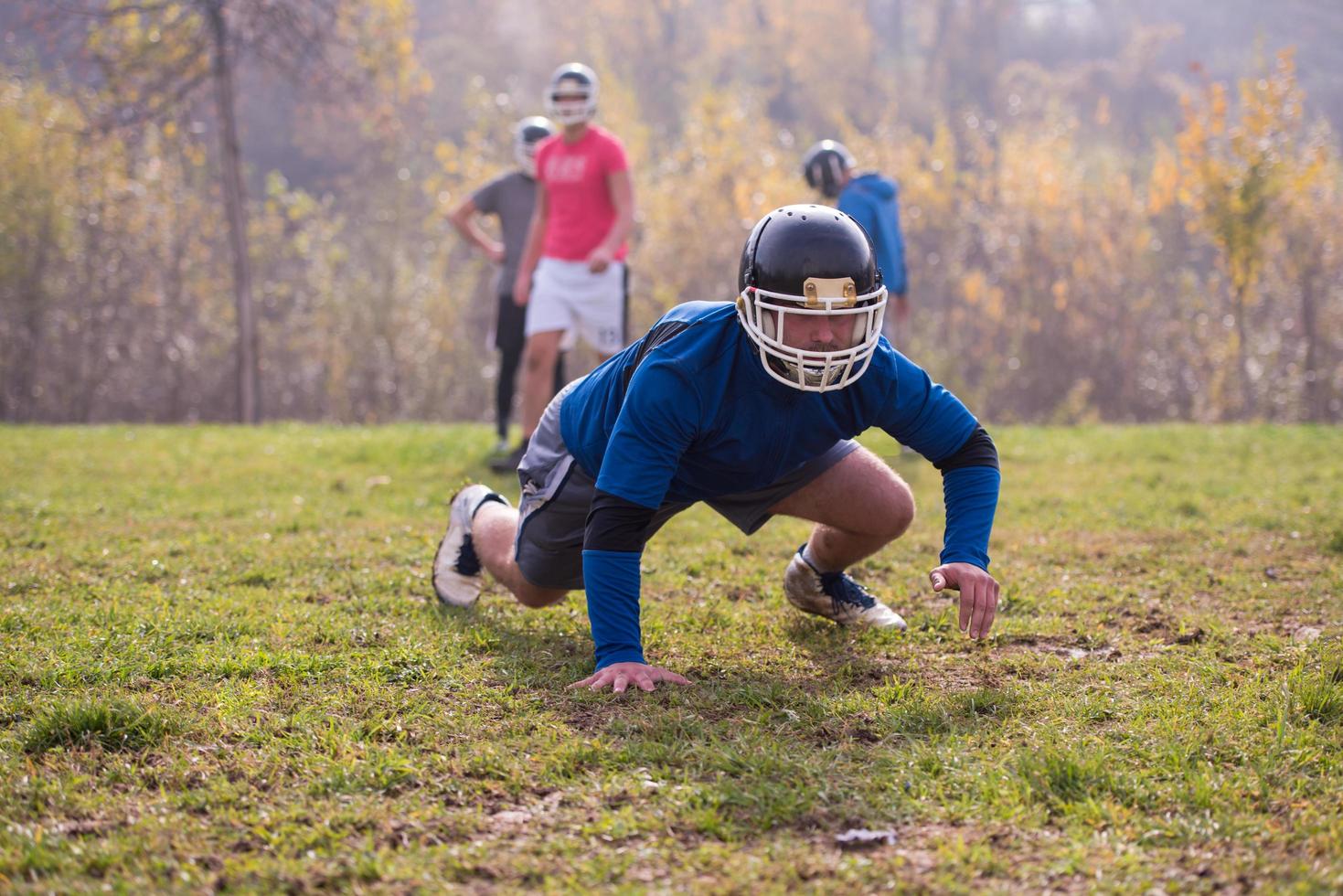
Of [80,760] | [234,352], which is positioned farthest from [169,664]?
[234,352]

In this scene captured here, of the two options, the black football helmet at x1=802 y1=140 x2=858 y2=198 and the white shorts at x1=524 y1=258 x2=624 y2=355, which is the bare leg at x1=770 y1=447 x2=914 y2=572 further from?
the black football helmet at x1=802 y1=140 x2=858 y2=198

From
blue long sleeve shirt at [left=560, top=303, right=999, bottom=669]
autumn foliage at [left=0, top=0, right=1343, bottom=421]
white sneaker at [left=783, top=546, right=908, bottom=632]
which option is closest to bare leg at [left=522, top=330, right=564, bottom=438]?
white sneaker at [left=783, top=546, right=908, bottom=632]

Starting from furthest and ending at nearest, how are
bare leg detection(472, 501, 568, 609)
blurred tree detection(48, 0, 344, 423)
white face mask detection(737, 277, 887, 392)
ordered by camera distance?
blurred tree detection(48, 0, 344, 423) < bare leg detection(472, 501, 568, 609) < white face mask detection(737, 277, 887, 392)

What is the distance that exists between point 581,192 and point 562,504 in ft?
14.1

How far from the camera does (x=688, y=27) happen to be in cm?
4891

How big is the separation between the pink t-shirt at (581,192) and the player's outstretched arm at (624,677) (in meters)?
4.85

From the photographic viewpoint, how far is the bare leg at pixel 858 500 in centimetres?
413

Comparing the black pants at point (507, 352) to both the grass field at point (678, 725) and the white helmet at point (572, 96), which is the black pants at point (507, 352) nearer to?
the white helmet at point (572, 96)

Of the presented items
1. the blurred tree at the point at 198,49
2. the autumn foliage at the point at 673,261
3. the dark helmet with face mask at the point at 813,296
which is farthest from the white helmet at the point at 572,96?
the autumn foliage at the point at 673,261

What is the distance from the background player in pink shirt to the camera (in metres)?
7.93

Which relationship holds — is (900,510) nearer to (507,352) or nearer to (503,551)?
(503,551)

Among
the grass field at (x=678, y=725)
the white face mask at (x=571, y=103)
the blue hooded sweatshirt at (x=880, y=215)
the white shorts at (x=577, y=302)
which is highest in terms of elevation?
the white face mask at (x=571, y=103)

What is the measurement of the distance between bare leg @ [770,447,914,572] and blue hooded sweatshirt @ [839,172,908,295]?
4281 mm

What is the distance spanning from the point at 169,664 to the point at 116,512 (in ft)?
11.4
